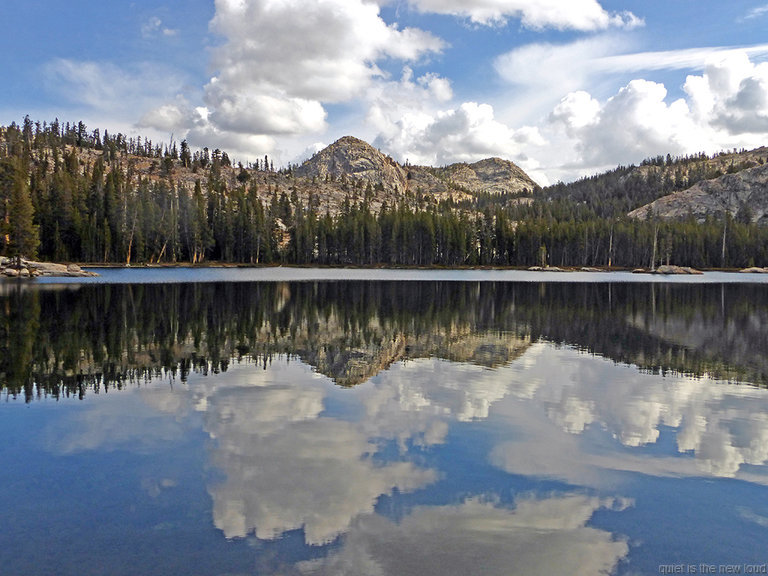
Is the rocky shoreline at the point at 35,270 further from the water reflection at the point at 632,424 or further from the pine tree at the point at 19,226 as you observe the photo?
the water reflection at the point at 632,424

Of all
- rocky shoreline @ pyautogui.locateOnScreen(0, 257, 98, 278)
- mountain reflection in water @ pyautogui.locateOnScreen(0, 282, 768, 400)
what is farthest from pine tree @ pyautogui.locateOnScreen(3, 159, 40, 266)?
mountain reflection in water @ pyautogui.locateOnScreen(0, 282, 768, 400)

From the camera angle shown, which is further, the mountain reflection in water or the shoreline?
the shoreline

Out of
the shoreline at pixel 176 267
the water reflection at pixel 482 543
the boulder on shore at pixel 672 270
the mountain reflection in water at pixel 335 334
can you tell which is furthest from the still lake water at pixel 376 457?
the boulder on shore at pixel 672 270

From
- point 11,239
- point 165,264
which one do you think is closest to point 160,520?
point 11,239

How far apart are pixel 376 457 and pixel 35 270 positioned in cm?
9211

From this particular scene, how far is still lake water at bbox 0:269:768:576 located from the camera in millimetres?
7930

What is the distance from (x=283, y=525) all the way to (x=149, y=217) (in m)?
140

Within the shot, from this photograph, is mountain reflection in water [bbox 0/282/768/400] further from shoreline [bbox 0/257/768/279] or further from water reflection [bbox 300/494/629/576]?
shoreline [bbox 0/257/768/279]

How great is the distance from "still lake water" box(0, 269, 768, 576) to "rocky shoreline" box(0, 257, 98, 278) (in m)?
66.0

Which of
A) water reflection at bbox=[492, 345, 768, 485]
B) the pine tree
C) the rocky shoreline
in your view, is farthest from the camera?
the pine tree

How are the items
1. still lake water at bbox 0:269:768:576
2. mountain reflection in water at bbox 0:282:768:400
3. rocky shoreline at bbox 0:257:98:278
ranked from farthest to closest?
rocky shoreline at bbox 0:257:98:278
mountain reflection in water at bbox 0:282:768:400
still lake water at bbox 0:269:768:576

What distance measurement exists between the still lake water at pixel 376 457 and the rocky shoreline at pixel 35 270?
2599 inches

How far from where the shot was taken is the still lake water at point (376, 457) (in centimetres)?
793

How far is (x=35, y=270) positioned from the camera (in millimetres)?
85312
